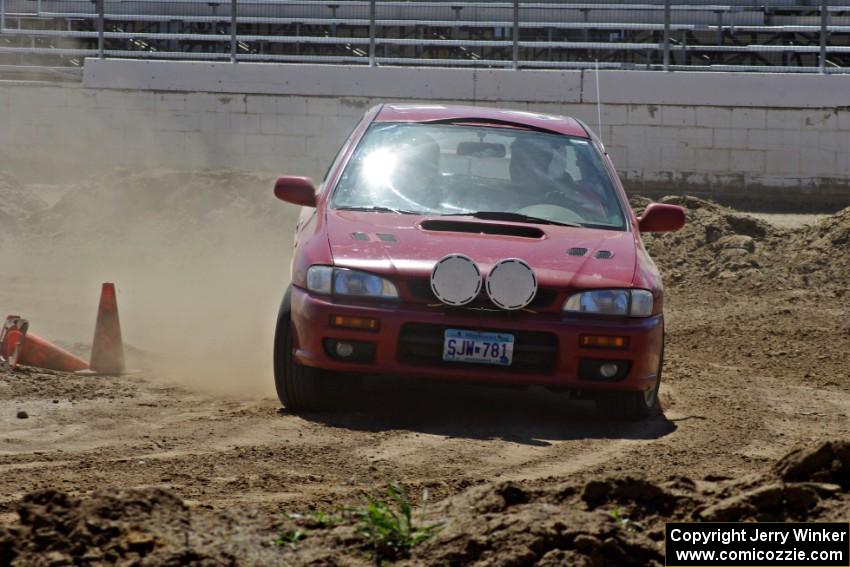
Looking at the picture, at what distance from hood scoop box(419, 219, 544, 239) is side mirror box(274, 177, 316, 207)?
0.79 m

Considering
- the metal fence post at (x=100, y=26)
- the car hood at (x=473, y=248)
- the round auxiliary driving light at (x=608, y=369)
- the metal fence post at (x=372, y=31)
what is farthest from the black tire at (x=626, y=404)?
the metal fence post at (x=100, y=26)

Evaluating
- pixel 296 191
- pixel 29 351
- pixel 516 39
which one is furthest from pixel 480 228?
pixel 516 39

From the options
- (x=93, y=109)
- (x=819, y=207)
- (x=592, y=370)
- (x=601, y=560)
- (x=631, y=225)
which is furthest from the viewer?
(x=93, y=109)

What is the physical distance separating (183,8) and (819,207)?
10129 mm

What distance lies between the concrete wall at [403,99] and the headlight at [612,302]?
11.3m

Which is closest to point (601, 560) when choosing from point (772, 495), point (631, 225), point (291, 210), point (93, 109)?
point (772, 495)

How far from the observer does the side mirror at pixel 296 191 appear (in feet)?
26.0

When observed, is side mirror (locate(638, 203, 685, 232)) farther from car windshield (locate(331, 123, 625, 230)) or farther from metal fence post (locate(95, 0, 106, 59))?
metal fence post (locate(95, 0, 106, 59))

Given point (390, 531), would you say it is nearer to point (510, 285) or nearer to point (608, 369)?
point (510, 285)

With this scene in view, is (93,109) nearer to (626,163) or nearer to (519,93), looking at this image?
(519,93)

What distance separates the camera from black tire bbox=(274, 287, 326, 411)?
7.16m

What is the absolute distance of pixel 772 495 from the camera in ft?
14.5

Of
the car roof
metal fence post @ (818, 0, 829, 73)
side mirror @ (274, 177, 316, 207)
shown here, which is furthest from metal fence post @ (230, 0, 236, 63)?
side mirror @ (274, 177, 316, 207)

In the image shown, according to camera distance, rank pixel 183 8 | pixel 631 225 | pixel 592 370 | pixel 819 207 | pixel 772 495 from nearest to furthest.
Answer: pixel 772 495
pixel 592 370
pixel 631 225
pixel 819 207
pixel 183 8
